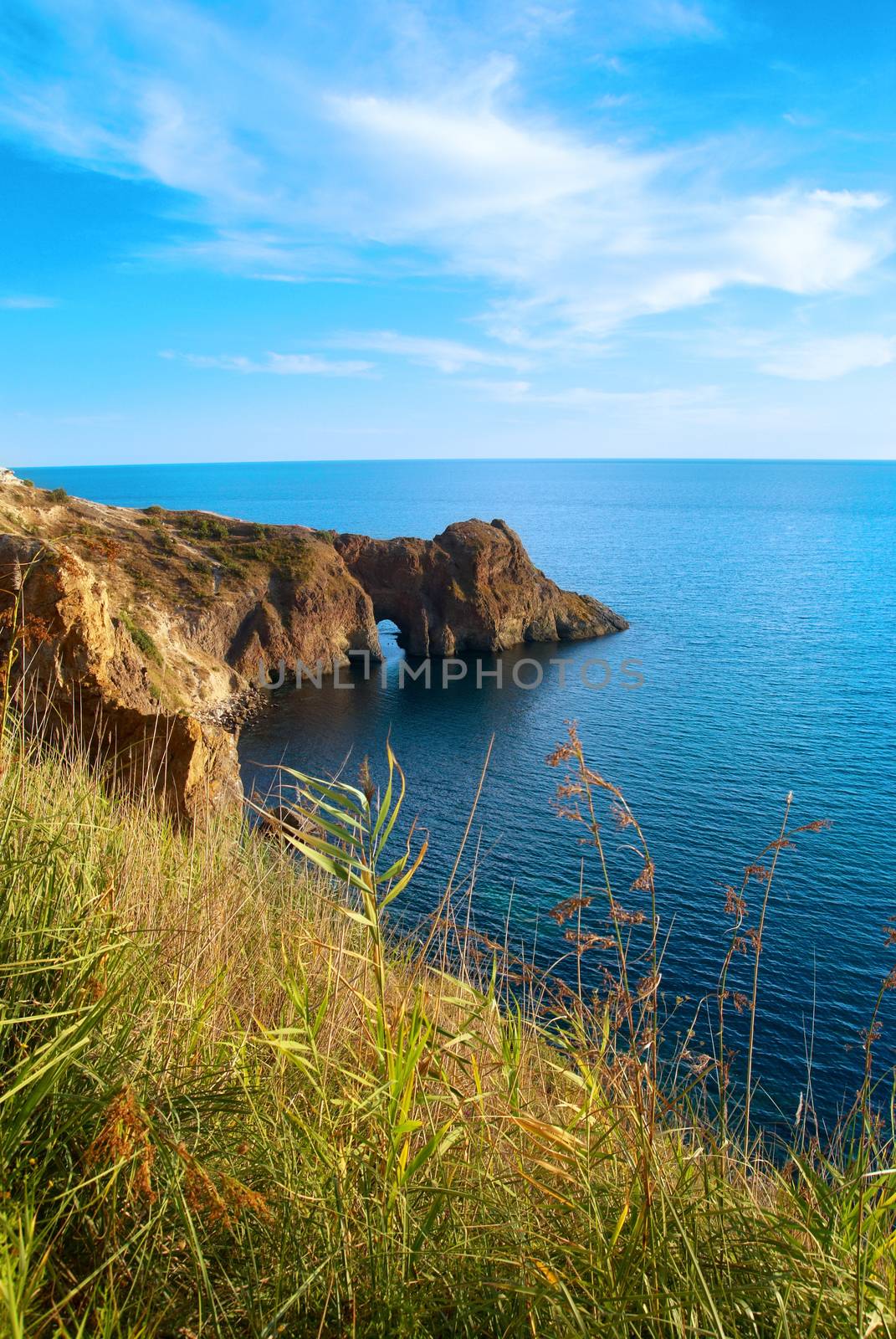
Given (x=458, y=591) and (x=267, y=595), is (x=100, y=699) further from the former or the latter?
(x=458, y=591)

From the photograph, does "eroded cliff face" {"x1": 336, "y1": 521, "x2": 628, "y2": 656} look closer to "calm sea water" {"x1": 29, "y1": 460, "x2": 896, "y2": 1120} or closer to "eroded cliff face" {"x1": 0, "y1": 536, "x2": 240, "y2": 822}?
"calm sea water" {"x1": 29, "y1": 460, "x2": 896, "y2": 1120}

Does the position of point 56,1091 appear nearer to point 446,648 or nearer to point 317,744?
point 317,744

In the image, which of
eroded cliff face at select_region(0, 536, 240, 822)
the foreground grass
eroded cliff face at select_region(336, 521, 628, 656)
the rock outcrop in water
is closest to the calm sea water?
eroded cliff face at select_region(336, 521, 628, 656)

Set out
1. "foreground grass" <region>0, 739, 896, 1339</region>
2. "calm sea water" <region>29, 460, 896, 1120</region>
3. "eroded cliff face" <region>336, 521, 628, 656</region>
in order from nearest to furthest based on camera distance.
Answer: "foreground grass" <region>0, 739, 896, 1339</region> < "calm sea water" <region>29, 460, 896, 1120</region> < "eroded cliff face" <region>336, 521, 628, 656</region>

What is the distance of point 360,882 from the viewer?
2467mm

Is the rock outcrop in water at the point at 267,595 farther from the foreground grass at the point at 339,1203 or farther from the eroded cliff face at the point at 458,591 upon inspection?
the foreground grass at the point at 339,1203

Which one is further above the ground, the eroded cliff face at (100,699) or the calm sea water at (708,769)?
the eroded cliff face at (100,699)

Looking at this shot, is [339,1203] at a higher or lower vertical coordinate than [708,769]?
higher

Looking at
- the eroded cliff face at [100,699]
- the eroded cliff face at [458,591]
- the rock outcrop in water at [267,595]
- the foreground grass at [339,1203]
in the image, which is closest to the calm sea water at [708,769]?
the eroded cliff face at [458,591]

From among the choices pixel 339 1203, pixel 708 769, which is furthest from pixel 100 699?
pixel 708 769

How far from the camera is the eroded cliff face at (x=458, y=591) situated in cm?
6788

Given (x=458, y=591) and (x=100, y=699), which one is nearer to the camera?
(x=100, y=699)

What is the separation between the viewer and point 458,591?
2677 inches

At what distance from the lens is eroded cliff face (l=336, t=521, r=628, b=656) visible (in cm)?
6788
